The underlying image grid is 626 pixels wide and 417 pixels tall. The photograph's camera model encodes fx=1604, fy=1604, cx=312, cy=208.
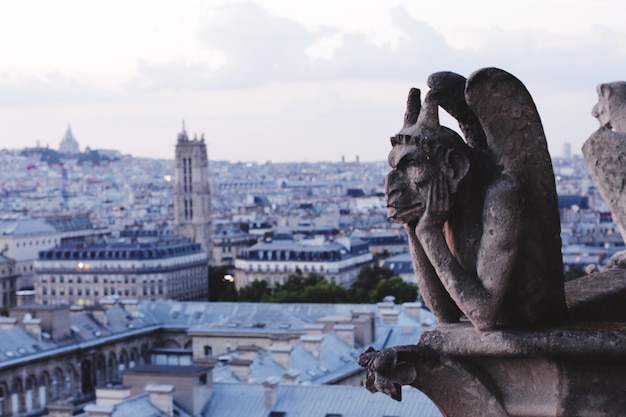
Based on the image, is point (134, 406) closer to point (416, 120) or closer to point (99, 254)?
point (416, 120)

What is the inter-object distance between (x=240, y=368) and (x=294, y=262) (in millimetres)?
60636

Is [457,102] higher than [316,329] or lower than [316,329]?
higher

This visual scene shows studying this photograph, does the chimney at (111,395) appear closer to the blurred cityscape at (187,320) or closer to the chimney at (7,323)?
the blurred cityscape at (187,320)

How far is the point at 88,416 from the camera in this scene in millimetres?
33688

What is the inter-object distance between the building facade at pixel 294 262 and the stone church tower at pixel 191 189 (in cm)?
3359

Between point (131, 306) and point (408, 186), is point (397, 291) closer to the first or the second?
point (131, 306)

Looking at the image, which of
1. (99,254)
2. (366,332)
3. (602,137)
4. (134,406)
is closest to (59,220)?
(99,254)

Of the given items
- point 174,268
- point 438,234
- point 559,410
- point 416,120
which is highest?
point 416,120

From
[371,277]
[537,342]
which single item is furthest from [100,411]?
[371,277]

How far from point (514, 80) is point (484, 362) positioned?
0.93m

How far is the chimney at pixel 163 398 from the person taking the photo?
3584 centimetres

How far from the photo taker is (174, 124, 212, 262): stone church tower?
5610 inches

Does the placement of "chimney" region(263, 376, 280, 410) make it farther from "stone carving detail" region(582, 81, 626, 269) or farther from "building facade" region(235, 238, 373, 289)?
"building facade" region(235, 238, 373, 289)

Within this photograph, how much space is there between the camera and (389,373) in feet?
16.9
